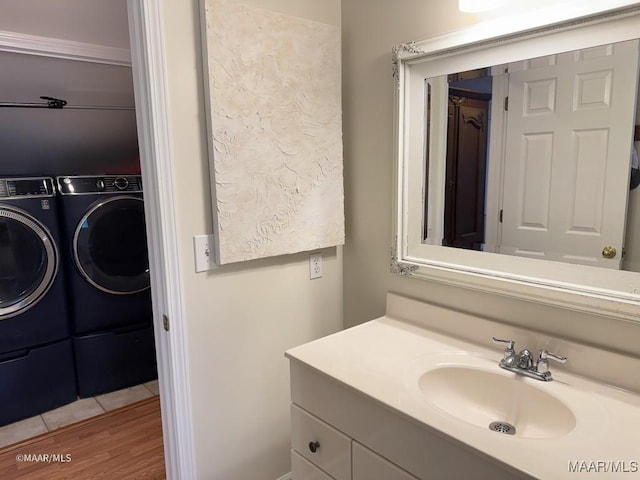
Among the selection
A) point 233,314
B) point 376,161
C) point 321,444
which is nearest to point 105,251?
point 233,314

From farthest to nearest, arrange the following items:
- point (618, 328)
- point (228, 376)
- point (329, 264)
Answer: point (329, 264)
point (228, 376)
point (618, 328)

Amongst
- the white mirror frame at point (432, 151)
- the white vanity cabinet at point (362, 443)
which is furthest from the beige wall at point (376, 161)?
the white vanity cabinet at point (362, 443)

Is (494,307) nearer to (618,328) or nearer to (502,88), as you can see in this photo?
(618,328)

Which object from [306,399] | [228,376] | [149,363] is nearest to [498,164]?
[306,399]

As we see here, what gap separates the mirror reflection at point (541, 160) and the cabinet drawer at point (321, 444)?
0.72 metres

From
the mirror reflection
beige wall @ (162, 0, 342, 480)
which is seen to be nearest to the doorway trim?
beige wall @ (162, 0, 342, 480)

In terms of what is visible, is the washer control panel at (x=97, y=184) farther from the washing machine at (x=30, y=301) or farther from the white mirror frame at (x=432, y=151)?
the white mirror frame at (x=432, y=151)

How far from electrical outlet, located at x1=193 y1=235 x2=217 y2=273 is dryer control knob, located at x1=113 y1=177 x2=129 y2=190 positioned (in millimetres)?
1623

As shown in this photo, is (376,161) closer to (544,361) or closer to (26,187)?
(544,361)

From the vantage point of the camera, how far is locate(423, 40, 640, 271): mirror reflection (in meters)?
1.08

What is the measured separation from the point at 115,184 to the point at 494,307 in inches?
92.5

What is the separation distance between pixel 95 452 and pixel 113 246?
1.20 metres

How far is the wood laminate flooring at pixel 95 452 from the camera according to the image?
2.06 metres

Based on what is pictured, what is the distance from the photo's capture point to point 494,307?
53.7 inches
